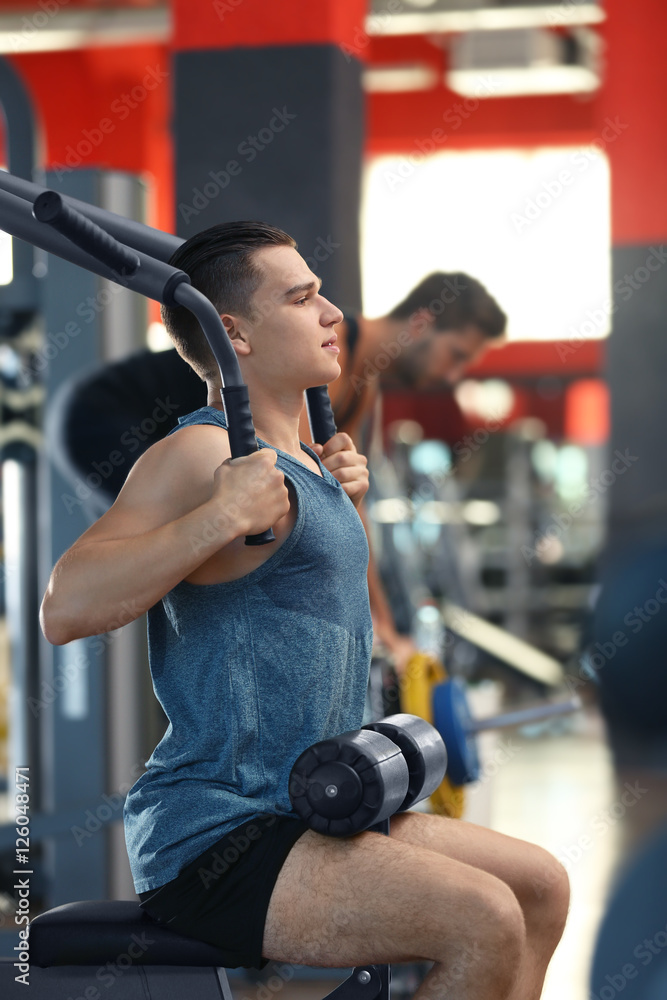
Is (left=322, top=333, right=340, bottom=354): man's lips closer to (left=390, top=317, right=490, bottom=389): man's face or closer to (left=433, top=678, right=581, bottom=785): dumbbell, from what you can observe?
(left=433, top=678, right=581, bottom=785): dumbbell

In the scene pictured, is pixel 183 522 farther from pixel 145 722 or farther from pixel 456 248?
pixel 456 248

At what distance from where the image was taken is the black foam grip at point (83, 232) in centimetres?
101

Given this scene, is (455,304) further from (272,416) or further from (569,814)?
(569,814)

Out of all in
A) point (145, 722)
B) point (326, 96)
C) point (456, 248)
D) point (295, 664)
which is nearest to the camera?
point (295, 664)

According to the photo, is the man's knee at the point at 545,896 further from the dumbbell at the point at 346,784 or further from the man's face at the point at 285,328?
the man's face at the point at 285,328

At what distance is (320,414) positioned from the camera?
1394 millimetres

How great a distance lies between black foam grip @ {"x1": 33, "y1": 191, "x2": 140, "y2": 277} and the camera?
1013mm

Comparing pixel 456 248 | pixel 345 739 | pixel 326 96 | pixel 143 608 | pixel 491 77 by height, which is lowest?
pixel 345 739

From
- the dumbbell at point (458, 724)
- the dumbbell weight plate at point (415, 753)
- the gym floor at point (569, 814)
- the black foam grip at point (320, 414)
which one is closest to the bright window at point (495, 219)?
the gym floor at point (569, 814)

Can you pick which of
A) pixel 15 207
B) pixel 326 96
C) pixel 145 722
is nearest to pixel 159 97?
pixel 326 96

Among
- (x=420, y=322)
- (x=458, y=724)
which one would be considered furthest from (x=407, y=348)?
(x=458, y=724)

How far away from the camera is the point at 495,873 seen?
3.97ft

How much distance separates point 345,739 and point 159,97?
9.02m

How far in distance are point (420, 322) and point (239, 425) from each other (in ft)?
4.71
